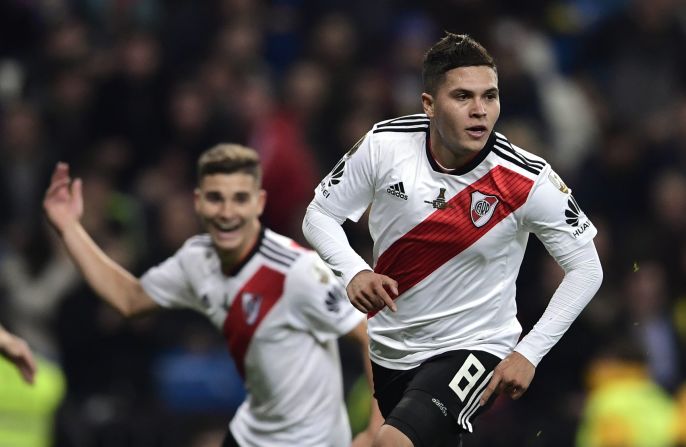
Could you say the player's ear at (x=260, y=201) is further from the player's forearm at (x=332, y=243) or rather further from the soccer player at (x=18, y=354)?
the soccer player at (x=18, y=354)

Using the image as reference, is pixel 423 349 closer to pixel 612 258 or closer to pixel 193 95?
pixel 612 258

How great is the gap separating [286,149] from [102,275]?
388cm

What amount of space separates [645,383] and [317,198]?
3979 millimetres

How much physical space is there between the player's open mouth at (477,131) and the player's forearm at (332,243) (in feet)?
2.16

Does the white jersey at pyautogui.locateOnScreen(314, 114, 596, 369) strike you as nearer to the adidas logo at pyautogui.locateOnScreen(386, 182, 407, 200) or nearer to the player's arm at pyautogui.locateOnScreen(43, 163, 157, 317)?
the adidas logo at pyautogui.locateOnScreen(386, 182, 407, 200)

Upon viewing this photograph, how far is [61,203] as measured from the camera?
7.15 meters

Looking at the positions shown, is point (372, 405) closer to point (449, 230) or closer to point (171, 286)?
point (449, 230)

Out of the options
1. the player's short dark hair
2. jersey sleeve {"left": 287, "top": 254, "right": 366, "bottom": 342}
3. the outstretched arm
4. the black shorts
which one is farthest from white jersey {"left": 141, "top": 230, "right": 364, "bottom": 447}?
the player's short dark hair

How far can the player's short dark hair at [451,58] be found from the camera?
586 cm

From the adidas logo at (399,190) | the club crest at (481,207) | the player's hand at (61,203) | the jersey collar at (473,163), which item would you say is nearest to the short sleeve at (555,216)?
the club crest at (481,207)

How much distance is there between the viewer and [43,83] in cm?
1238

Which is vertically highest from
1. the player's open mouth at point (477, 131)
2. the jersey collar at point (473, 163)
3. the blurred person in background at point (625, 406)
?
the player's open mouth at point (477, 131)

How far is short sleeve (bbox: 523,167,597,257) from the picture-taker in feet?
19.2

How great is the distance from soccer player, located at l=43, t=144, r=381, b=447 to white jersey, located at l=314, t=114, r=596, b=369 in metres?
0.84
